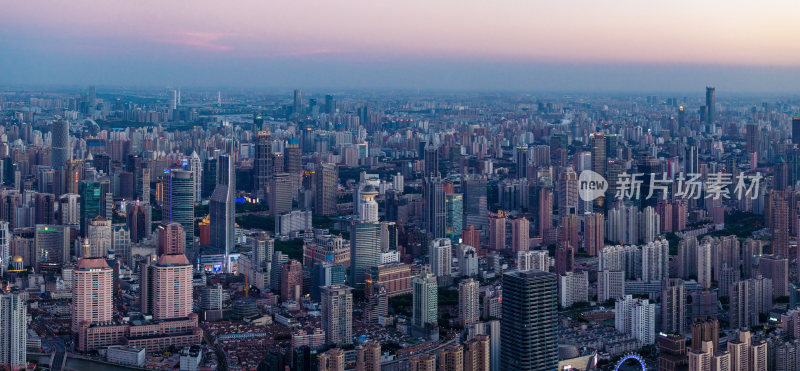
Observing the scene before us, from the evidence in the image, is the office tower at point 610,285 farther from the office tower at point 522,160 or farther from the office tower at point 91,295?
the office tower at point 522,160

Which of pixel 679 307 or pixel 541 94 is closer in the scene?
pixel 679 307

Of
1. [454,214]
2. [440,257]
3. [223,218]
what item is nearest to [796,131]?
[454,214]

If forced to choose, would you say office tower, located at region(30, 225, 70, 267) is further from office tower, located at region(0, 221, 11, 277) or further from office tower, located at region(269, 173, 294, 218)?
office tower, located at region(269, 173, 294, 218)

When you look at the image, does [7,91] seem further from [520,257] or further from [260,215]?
[520,257]

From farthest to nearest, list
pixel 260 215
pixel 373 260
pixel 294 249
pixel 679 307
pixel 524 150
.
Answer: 1. pixel 524 150
2. pixel 260 215
3. pixel 294 249
4. pixel 373 260
5. pixel 679 307

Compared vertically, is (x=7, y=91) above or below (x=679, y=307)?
above

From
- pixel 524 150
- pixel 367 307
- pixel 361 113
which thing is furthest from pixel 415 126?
pixel 367 307

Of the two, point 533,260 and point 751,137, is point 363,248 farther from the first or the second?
point 751,137

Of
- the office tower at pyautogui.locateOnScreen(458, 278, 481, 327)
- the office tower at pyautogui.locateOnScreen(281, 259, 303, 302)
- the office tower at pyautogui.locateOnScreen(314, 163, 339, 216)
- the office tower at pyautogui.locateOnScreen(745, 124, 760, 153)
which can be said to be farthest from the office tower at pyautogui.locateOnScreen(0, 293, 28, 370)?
the office tower at pyautogui.locateOnScreen(745, 124, 760, 153)
